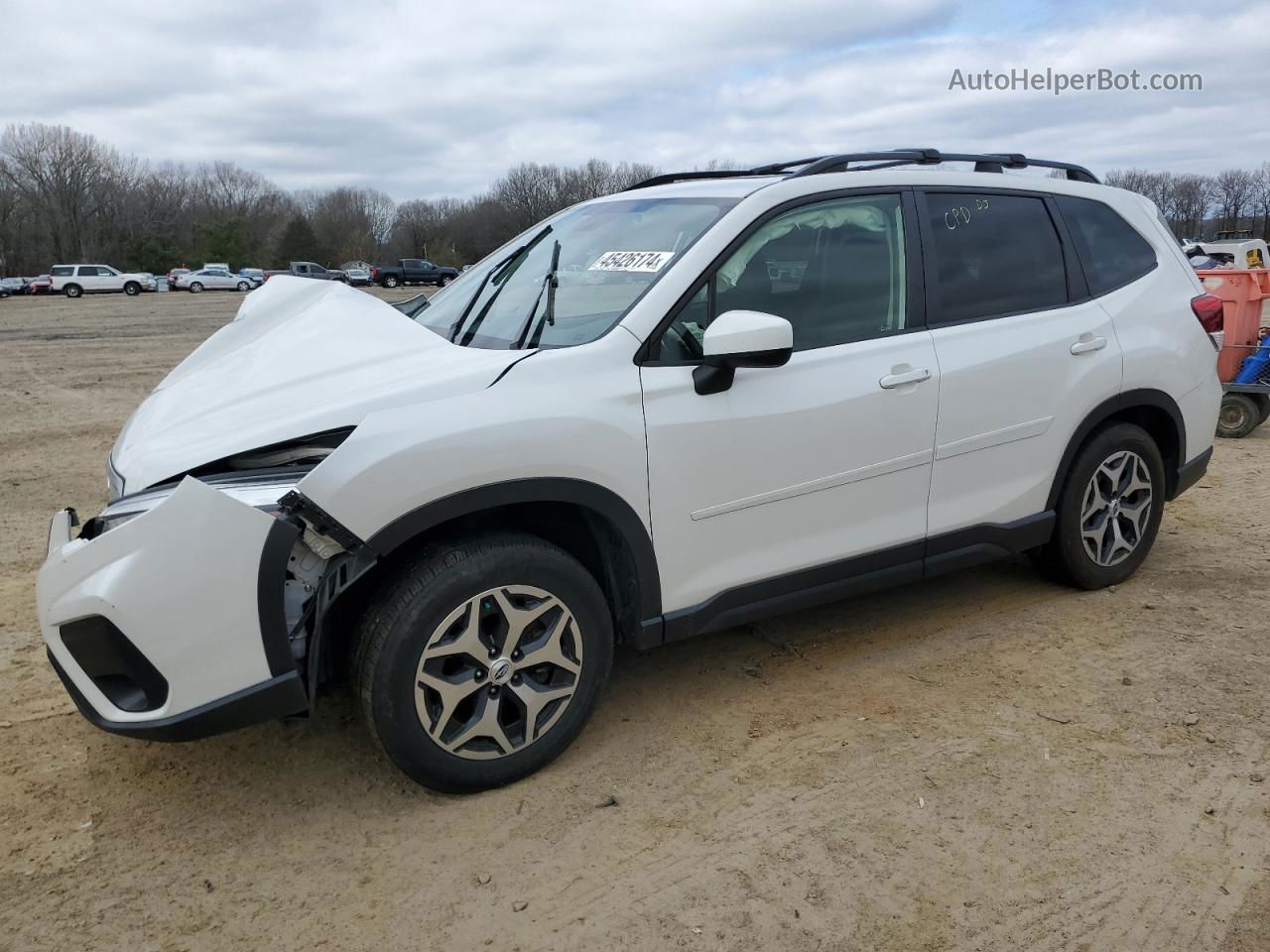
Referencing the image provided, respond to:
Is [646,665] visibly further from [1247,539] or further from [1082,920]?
[1247,539]

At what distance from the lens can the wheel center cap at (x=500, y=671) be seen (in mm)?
2961

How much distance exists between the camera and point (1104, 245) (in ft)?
14.6

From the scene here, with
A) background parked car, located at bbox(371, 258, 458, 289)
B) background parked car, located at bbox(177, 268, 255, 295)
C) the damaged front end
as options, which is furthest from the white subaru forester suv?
background parked car, located at bbox(177, 268, 255, 295)

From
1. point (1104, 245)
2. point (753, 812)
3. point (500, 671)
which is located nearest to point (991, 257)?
point (1104, 245)

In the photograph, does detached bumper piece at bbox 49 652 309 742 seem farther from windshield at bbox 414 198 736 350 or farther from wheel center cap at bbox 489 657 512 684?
windshield at bbox 414 198 736 350

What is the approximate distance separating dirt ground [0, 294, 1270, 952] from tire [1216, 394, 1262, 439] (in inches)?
197

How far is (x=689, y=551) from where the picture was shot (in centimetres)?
328

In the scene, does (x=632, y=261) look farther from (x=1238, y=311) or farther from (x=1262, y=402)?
(x=1238, y=311)

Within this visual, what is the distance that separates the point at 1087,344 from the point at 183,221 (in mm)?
101415

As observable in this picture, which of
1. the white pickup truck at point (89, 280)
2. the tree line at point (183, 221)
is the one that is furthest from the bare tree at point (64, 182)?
the white pickup truck at point (89, 280)

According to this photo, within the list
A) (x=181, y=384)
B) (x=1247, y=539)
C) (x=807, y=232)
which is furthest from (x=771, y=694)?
(x=1247, y=539)

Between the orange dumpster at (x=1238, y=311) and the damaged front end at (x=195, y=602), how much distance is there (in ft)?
29.0

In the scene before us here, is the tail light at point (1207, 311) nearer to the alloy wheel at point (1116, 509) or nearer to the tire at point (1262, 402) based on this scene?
the alloy wheel at point (1116, 509)

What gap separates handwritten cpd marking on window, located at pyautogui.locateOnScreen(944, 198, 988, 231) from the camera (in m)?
3.94
